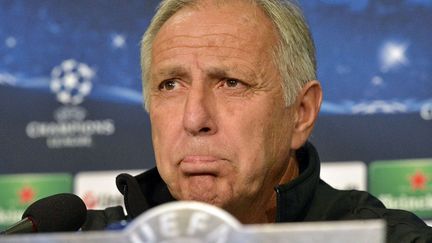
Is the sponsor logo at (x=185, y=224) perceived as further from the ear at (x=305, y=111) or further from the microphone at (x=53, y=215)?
the ear at (x=305, y=111)

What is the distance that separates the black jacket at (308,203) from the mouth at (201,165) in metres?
0.14

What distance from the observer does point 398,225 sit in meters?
1.75

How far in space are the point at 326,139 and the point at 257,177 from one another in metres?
0.83

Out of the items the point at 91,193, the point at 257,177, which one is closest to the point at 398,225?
the point at 257,177

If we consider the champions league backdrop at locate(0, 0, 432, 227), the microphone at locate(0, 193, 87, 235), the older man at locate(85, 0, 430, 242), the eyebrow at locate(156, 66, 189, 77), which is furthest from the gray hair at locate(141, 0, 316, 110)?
the champions league backdrop at locate(0, 0, 432, 227)

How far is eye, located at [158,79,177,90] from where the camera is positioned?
177 centimetres

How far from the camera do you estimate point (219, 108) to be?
171cm

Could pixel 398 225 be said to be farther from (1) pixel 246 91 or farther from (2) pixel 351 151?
(2) pixel 351 151

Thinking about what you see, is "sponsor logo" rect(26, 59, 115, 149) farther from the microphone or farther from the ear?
the microphone

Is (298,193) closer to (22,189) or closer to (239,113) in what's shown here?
(239,113)

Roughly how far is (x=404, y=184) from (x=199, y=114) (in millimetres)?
990

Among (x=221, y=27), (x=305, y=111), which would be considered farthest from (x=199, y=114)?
(x=305, y=111)

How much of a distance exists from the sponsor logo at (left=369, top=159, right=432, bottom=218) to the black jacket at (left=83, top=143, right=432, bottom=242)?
53 centimetres

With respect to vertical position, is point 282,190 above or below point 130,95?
below
